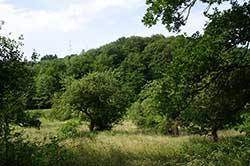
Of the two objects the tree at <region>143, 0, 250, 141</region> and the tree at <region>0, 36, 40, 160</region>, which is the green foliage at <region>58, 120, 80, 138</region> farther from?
the tree at <region>143, 0, 250, 141</region>

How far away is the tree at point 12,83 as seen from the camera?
13719mm

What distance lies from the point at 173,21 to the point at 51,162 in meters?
5.10

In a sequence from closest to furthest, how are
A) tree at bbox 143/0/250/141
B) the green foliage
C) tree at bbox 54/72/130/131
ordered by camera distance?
tree at bbox 143/0/250/141
the green foliage
tree at bbox 54/72/130/131

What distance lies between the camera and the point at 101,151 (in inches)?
714

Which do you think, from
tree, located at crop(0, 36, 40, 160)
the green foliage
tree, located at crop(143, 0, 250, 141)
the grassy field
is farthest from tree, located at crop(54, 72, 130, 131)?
tree, located at crop(143, 0, 250, 141)

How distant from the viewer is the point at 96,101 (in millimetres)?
40844

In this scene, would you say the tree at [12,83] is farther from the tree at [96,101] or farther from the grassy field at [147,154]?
the tree at [96,101]

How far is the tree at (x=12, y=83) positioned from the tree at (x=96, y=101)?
23289mm

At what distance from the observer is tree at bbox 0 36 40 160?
13719 millimetres

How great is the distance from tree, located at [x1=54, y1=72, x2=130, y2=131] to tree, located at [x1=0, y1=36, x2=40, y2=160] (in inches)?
917

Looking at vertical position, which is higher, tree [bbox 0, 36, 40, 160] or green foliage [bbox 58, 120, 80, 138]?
tree [bbox 0, 36, 40, 160]

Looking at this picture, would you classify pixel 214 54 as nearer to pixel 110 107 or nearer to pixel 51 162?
pixel 51 162

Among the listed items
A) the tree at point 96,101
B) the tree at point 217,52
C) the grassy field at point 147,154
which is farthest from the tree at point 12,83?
the tree at point 96,101

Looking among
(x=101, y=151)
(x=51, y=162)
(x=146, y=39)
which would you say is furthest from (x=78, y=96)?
(x=146, y=39)
